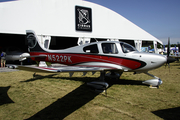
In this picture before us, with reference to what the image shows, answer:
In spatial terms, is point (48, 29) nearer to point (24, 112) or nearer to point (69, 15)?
point (69, 15)

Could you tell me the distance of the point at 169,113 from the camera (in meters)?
3.88

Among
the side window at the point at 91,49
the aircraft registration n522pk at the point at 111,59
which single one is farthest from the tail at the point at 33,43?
the side window at the point at 91,49

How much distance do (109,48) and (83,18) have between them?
1377 cm

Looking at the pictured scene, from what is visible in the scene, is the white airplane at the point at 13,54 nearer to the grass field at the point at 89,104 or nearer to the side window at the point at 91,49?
the grass field at the point at 89,104

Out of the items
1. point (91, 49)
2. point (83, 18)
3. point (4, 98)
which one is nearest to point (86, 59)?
point (91, 49)

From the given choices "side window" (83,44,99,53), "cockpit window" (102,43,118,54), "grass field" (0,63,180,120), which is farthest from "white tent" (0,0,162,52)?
"cockpit window" (102,43,118,54)

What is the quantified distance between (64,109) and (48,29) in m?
14.1

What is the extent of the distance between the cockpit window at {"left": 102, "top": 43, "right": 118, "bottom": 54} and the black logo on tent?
12864 millimetres

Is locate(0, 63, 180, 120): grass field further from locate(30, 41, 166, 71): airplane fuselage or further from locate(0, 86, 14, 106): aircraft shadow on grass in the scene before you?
locate(30, 41, 166, 71): airplane fuselage

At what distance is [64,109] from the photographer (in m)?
4.31

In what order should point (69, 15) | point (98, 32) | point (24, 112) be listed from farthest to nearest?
point (98, 32), point (69, 15), point (24, 112)

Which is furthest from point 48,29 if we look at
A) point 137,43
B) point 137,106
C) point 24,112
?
point 137,43

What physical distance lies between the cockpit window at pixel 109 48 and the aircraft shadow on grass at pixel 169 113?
3.12 meters

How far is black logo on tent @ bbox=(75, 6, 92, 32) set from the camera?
60.6ft
